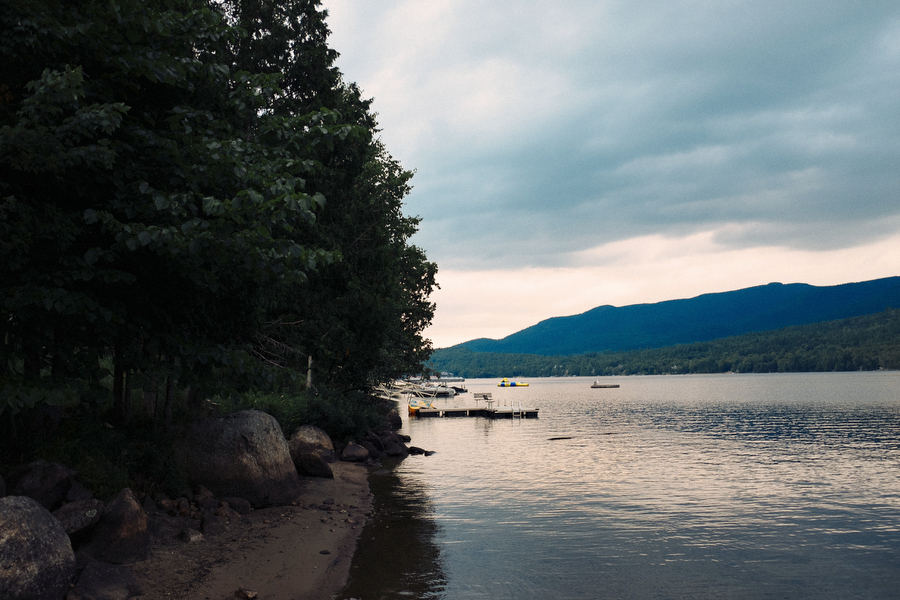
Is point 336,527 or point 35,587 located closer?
point 35,587

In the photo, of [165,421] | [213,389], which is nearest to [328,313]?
[165,421]

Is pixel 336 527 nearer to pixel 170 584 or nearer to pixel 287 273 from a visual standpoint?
pixel 170 584

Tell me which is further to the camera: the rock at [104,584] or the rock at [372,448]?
the rock at [372,448]

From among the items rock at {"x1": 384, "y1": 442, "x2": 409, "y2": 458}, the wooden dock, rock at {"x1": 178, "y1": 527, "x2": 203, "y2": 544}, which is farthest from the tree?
the wooden dock

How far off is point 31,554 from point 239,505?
271 inches

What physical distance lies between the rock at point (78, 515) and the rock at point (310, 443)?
11735mm

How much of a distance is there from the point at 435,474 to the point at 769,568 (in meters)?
16.3

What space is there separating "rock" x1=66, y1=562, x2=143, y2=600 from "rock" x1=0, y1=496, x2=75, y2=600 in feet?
0.63

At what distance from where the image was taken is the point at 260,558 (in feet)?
38.9

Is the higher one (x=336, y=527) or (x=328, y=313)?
(x=328, y=313)

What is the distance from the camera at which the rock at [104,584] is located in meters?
8.48

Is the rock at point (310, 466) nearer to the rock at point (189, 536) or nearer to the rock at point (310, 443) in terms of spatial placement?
the rock at point (310, 443)

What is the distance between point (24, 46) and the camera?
9375 mm

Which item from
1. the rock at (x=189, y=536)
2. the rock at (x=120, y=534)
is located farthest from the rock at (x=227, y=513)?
the rock at (x=120, y=534)
